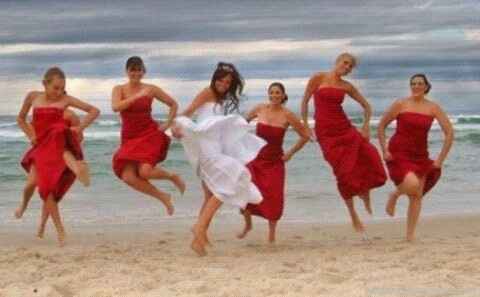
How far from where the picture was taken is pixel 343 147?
404 inches

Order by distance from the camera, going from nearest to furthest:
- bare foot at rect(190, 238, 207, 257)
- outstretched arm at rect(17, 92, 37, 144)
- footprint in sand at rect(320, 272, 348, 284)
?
footprint in sand at rect(320, 272, 348, 284) < bare foot at rect(190, 238, 207, 257) < outstretched arm at rect(17, 92, 37, 144)

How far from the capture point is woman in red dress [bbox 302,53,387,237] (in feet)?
33.1

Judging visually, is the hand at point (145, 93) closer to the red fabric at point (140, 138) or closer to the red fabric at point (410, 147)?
the red fabric at point (140, 138)

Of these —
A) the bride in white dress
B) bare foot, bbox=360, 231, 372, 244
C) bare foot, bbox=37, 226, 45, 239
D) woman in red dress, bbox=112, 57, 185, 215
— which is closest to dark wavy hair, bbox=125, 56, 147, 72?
woman in red dress, bbox=112, 57, 185, 215

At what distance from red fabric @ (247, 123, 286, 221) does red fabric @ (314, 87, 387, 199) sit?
581mm

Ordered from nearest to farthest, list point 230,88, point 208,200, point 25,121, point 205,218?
1. point 205,218
2. point 230,88
3. point 208,200
4. point 25,121

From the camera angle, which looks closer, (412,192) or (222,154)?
(222,154)

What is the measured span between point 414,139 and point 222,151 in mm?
2074

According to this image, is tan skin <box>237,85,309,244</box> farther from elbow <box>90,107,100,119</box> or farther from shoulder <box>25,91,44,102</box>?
shoulder <box>25,91,44,102</box>

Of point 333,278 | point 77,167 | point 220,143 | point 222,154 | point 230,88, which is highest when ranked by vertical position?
point 230,88

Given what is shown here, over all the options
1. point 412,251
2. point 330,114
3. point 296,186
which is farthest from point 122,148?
point 296,186

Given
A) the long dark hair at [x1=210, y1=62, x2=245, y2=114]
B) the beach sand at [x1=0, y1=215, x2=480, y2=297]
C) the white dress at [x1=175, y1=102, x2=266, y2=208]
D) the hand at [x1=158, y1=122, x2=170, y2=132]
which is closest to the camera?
the beach sand at [x1=0, y1=215, x2=480, y2=297]

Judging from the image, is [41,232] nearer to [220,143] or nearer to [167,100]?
[167,100]

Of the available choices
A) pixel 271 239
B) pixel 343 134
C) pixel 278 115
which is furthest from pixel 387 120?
pixel 271 239
